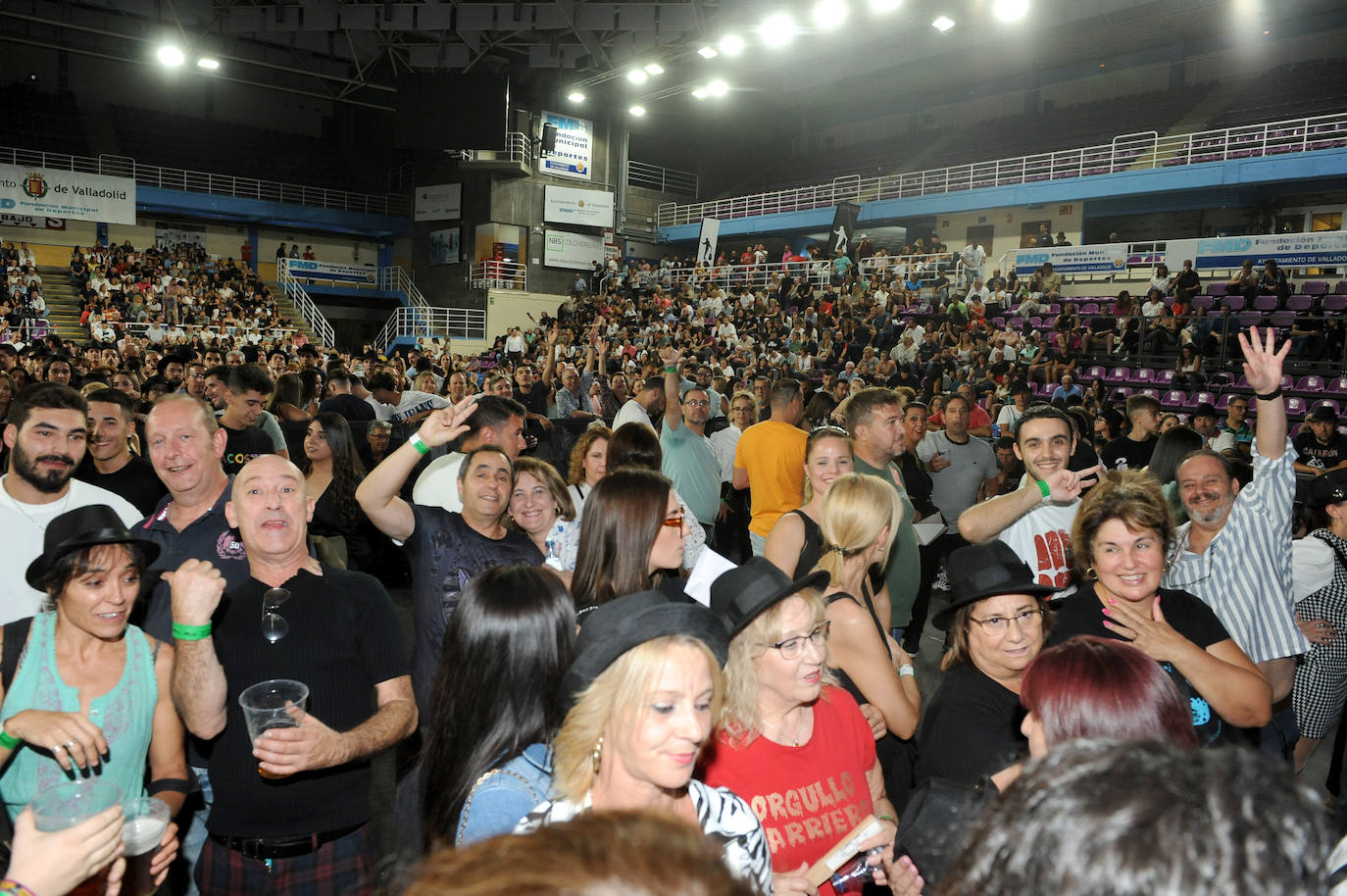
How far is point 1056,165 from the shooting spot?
22219mm

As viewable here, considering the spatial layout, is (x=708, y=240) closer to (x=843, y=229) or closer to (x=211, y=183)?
(x=843, y=229)

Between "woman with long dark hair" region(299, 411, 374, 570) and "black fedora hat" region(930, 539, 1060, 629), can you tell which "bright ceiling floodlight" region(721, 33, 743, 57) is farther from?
"black fedora hat" region(930, 539, 1060, 629)

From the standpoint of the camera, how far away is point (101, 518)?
2.18 metres

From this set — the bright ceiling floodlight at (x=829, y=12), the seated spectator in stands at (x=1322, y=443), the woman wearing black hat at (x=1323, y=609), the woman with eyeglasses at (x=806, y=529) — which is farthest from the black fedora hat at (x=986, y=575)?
the bright ceiling floodlight at (x=829, y=12)

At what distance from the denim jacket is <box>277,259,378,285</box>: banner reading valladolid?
91.3 ft

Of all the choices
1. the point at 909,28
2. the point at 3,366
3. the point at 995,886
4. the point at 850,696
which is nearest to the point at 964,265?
the point at 909,28

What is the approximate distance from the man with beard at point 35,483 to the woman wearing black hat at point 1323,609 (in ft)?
14.6

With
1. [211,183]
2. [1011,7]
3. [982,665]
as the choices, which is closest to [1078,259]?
[1011,7]

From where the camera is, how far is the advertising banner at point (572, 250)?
26422mm

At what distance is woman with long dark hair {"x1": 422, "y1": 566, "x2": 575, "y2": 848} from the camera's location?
176 centimetres

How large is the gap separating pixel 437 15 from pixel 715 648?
20.8 meters

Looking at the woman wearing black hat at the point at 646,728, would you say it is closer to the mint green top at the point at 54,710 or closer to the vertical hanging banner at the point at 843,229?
the mint green top at the point at 54,710

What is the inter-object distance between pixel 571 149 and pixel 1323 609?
2542cm

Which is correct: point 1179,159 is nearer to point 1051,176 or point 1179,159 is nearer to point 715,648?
point 1051,176
